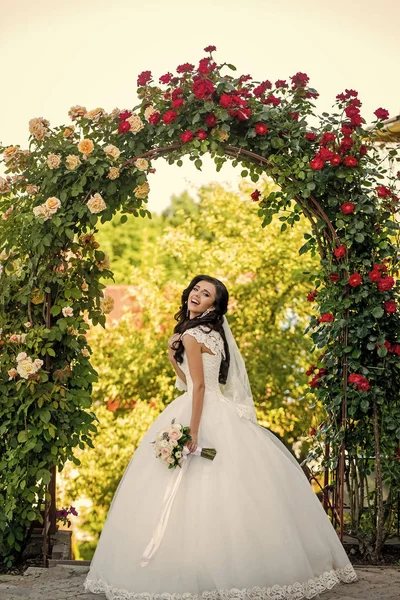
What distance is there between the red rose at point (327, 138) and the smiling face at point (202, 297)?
51.1 inches

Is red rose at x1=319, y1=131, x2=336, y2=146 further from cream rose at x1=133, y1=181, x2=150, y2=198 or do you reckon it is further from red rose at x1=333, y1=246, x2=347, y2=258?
cream rose at x1=133, y1=181, x2=150, y2=198

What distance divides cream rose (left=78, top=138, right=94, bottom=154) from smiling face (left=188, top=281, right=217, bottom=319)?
4.02 ft

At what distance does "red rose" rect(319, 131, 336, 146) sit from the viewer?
19.3 feet

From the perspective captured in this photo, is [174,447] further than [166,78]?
No

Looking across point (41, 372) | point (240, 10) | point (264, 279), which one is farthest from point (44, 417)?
point (240, 10)

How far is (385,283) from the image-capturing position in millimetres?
5820

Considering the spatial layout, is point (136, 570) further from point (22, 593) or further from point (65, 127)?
point (65, 127)

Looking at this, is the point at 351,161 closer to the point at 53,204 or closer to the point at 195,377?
the point at 195,377

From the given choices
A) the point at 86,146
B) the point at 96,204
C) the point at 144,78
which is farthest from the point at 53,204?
the point at 144,78

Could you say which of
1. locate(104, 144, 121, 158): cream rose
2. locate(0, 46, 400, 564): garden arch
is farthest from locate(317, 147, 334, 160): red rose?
locate(104, 144, 121, 158): cream rose

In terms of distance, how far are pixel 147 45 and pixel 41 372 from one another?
607 inches

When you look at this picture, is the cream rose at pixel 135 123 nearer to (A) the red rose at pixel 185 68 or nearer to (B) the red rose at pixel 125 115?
(B) the red rose at pixel 125 115

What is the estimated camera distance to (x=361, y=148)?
604 centimetres

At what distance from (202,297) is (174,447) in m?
0.98
